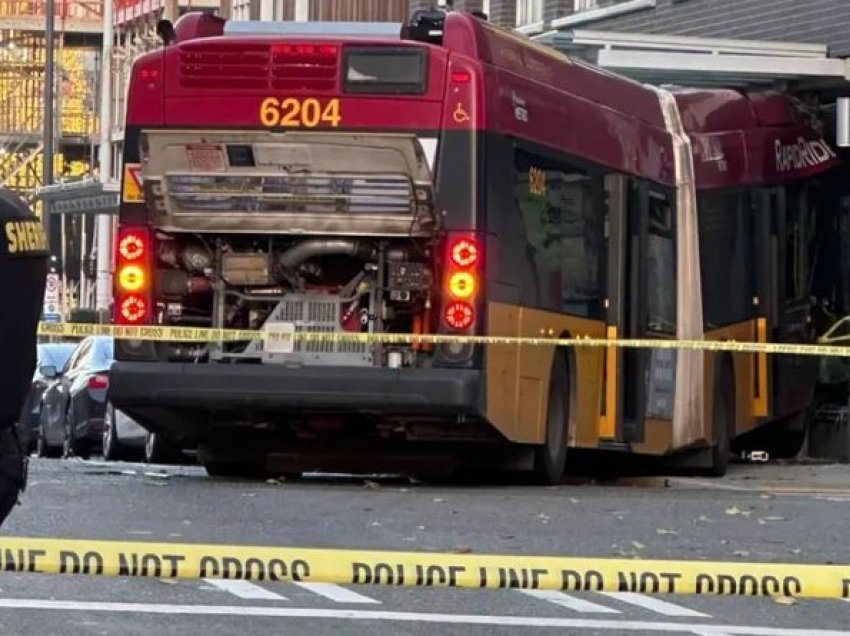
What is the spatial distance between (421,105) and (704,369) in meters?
4.56

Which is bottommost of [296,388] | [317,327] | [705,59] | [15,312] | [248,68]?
[296,388]

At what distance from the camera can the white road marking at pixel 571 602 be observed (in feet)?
31.5

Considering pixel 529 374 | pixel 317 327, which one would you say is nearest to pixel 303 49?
pixel 317 327

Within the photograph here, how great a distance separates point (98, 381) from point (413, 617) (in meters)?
14.4

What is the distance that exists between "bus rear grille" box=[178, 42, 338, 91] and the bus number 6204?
0.11 m

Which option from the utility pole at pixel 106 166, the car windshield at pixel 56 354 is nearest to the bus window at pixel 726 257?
the car windshield at pixel 56 354

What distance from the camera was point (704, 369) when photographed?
19.1m

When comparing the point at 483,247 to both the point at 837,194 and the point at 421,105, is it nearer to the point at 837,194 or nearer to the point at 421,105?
the point at 421,105

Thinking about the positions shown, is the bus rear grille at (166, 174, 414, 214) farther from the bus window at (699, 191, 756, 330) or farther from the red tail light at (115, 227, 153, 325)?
the bus window at (699, 191, 756, 330)

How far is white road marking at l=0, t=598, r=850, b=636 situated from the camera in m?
9.09

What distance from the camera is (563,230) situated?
1684cm

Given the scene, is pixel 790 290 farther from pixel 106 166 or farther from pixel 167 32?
pixel 106 166

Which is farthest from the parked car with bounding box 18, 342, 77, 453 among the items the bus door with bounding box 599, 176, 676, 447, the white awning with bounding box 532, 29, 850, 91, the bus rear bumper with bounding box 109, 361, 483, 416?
the white awning with bounding box 532, 29, 850, 91

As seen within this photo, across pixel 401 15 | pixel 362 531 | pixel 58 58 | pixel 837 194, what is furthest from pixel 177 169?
pixel 58 58
